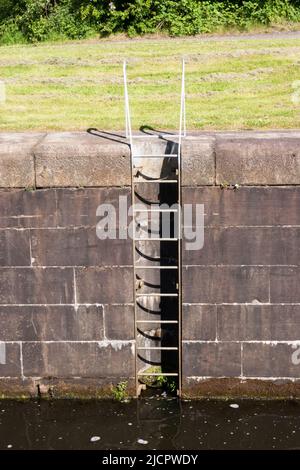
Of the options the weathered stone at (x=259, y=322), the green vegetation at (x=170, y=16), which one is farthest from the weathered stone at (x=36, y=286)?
the green vegetation at (x=170, y=16)

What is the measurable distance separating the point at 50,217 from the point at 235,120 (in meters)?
3.57

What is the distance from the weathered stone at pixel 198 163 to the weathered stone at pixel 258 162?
78 millimetres

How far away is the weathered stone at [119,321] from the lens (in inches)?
321

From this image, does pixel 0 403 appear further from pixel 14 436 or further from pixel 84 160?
pixel 84 160

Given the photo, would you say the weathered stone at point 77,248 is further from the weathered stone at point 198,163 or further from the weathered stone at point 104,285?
the weathered stone at point 198,163

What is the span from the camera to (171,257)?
8.25 meters

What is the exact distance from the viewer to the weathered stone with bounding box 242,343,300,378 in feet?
26.6

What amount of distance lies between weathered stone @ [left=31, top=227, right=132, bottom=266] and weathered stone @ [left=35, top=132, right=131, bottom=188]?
57 centimetres

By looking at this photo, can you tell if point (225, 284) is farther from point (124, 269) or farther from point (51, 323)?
point (51, 323)

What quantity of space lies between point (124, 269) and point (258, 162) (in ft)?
6.39

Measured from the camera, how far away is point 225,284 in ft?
26.2
